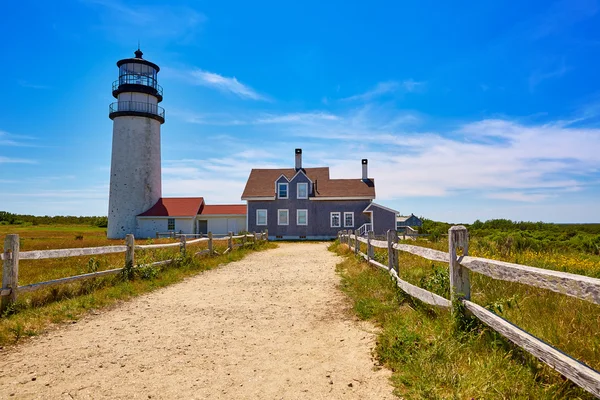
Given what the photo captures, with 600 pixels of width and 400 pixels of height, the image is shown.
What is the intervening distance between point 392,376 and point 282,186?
111 ft

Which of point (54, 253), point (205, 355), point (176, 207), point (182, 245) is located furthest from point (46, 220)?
point (205, 355)

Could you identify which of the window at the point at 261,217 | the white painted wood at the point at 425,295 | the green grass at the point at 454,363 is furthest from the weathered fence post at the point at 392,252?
the window at the point at 261,217

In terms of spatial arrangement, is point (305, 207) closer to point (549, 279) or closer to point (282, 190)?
point (282, 190)

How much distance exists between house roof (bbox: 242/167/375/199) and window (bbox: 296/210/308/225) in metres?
2.08

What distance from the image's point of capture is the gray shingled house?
121ft

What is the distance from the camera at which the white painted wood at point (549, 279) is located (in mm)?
2682

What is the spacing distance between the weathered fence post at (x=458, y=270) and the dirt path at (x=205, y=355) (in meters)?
1.33

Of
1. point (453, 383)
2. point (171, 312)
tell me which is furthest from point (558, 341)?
point (171, 312)

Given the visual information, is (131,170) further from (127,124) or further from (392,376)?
(392,376)

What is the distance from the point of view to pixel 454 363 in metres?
Result: 3.84

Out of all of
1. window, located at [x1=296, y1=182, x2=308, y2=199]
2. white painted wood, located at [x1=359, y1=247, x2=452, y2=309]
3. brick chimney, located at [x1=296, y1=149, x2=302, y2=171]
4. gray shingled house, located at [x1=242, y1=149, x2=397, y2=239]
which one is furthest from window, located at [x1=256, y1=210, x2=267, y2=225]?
white painted wood, located at [x1=359, y1=247, x2=452, y2=309]

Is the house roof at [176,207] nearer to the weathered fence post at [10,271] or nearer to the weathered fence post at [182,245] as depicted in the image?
the weathered fence post at [182,245]

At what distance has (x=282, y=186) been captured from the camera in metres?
37.6

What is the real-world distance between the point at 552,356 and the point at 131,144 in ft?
122
